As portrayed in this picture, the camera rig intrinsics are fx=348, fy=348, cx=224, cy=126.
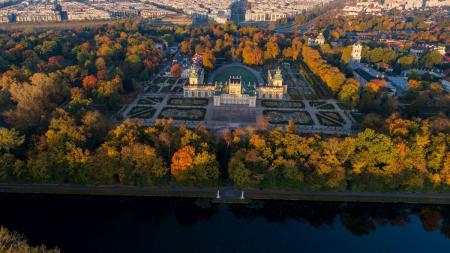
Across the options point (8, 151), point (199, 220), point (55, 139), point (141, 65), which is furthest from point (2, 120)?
point (199, 220)

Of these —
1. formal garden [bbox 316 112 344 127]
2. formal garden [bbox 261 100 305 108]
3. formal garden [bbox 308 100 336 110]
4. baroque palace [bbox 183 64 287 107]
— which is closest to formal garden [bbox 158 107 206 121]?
baroque palace [bbox 183 64 287 107]

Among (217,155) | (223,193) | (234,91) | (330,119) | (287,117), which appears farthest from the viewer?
(234,91)

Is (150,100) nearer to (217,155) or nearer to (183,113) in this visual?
(183,113)

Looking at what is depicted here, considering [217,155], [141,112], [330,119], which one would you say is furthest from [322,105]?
[141,112]

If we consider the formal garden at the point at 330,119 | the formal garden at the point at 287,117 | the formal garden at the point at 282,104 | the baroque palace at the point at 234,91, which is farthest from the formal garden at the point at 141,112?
the formal garden at the point at 330,119

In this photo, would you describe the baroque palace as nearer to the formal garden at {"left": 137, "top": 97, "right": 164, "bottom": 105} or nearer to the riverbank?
the formal garden at {"left": 137, "top": 97, "right": 164, "bottom": 105}
